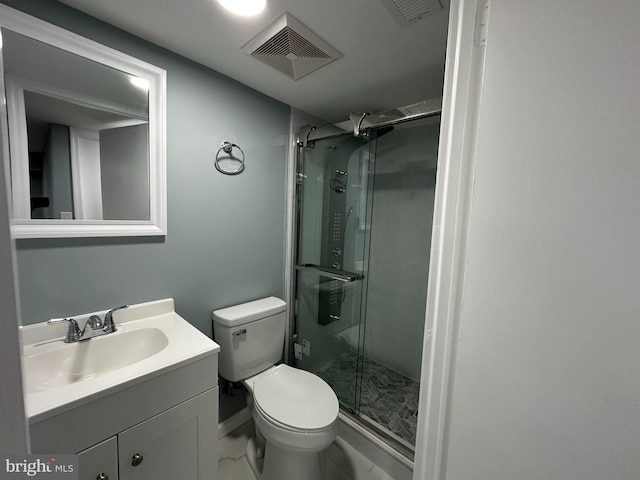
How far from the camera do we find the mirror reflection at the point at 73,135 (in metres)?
0.92

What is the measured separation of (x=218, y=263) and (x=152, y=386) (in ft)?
2.35

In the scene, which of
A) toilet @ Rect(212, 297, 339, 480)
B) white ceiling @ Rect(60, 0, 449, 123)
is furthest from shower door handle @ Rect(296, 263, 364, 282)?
white ceiling @ Rect(60, 0, 449, 123)

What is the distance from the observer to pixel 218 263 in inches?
59.2

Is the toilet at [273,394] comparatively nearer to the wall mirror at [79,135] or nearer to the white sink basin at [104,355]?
the white sink basin at [104,355]

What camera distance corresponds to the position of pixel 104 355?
42.3 inches

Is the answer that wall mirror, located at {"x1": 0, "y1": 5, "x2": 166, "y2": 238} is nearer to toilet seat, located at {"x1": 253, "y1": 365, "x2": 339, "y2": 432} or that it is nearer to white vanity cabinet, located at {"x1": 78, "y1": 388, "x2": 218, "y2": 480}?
white vanity cabinet, located at {"x1": 78, "y1": 388, "x2": 218, "y2": 480}

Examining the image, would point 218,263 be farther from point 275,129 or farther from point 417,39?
point 417,39

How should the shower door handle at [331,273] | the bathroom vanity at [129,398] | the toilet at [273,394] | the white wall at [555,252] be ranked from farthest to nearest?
the shower door handle at [331,273]
the toilet at [273,394]
the bathroom vanity at [129,398]
the white wall at [555,252]

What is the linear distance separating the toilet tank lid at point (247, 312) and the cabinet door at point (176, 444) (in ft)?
1.28

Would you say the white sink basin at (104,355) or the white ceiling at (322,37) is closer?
the white sink basin at (104,355)

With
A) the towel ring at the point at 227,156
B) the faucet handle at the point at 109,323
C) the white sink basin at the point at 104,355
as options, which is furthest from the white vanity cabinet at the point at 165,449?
the towel ring at the point at 227,156

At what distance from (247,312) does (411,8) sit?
1607mm

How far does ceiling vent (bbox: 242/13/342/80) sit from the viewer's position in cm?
105

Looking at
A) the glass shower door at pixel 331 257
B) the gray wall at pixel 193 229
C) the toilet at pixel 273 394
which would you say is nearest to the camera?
the gray wall at pixel 193 229
